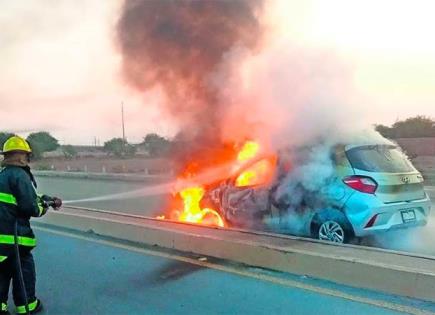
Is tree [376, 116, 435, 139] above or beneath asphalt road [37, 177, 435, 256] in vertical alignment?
above

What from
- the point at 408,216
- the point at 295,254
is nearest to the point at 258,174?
the point at 408,216

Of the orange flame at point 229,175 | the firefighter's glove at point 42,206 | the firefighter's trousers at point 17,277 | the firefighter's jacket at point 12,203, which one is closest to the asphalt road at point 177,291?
the firefighter's trousers at point 17,277

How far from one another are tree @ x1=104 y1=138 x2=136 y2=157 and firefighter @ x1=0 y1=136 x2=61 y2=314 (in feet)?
178

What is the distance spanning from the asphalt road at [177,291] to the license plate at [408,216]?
2.11 metres

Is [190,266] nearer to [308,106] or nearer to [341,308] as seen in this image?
[341,308]

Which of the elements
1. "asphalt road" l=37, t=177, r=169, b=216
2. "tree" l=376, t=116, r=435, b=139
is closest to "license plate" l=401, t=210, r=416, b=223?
"asphalt road" l=37, t=177, r=169, b=216

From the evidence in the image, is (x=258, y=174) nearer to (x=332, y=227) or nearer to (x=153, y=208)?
(x=332, y=227)

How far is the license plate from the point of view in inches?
247

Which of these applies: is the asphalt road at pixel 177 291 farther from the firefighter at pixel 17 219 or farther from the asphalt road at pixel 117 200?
the asphalt road at pixel 117 200

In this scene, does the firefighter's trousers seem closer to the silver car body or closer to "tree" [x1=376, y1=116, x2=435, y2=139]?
the silver car body

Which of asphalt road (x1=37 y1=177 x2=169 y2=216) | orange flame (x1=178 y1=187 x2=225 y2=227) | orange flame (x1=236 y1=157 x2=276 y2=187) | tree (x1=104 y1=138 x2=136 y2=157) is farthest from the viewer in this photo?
tree (x1=104 y1=138 x2=136 y2=157)

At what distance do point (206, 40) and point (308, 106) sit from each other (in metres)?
4.03

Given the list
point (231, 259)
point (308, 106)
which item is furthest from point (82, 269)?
point (308, 106)

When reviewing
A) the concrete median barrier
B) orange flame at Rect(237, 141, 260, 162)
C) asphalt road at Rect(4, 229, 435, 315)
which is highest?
orange flame at Rect(237, 141, 260, 162)
